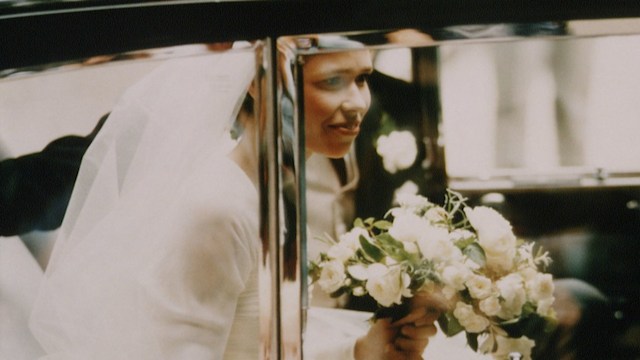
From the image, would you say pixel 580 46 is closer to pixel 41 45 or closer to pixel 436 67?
pixel 436 67

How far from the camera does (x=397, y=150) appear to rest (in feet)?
4.84

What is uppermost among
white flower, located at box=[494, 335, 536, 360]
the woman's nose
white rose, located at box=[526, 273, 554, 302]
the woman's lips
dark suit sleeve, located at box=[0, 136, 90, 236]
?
the woman's nose

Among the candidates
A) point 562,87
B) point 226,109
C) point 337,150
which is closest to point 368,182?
point 337,150

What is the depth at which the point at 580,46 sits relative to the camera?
5.26 ft

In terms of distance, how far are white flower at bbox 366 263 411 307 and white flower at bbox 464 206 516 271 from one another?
183 mm

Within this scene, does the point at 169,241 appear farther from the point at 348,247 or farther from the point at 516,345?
the point at 516,345

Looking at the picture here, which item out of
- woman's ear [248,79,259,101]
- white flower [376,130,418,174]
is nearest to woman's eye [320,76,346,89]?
woman's ear [248,79,259,101]

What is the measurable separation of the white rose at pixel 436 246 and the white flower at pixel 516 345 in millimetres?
178

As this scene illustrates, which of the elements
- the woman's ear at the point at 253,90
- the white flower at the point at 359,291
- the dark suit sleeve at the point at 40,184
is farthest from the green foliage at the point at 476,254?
the dark suit sleeve at the point at 40,184

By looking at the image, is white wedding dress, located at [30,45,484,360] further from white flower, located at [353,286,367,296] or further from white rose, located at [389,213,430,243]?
white rose, located at [389,213,430,243]

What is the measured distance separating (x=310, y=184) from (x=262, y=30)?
0.99 ft

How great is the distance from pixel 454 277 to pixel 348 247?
22cm

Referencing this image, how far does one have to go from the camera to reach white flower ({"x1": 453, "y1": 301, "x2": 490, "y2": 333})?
1154 mm

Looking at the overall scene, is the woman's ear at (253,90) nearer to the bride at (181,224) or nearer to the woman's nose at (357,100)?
the bride at (181,224)
